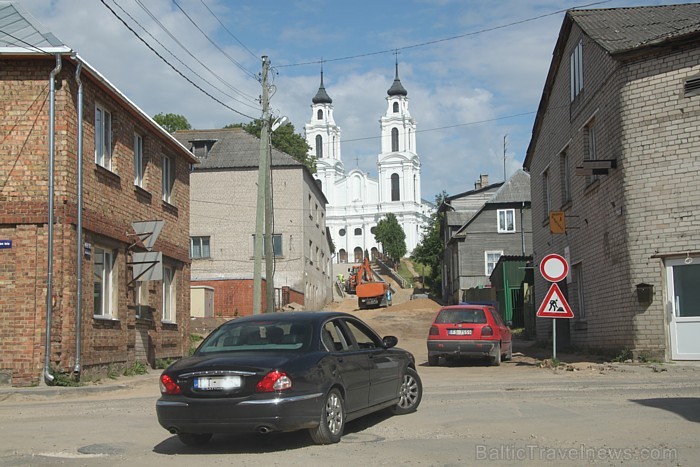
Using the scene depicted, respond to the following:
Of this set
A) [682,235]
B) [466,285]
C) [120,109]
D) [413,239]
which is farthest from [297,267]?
[413,239]

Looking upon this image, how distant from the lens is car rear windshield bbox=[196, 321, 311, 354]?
8.31m

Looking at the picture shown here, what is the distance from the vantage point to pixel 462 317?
19.3m

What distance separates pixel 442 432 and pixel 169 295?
14.5 m

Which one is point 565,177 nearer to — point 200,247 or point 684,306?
point 684,306

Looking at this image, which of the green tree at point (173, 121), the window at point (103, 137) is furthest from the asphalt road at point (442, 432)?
the green tree at point (173, 121)

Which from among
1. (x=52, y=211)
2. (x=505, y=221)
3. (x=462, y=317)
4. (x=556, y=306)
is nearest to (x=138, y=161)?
(x=52, y=211)

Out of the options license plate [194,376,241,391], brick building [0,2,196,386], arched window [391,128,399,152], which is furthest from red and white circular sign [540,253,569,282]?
arched window [391,128,399,152]

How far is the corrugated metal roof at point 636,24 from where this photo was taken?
55.3 feet

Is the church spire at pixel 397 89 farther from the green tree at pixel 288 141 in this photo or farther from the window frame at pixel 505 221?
the window frame at pixel 505 221

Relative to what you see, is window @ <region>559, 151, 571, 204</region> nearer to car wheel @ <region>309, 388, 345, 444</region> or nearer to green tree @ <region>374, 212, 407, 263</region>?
car wheel @ <region>309, 388, 345, 444</region>

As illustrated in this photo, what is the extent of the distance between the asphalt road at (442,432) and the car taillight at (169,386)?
0.63m

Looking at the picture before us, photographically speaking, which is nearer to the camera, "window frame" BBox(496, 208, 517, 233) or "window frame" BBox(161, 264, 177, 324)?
"window frame" BBox(161, 264, 177, 324)

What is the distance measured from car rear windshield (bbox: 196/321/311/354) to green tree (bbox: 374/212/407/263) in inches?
3835

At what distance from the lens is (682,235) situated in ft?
53.4
